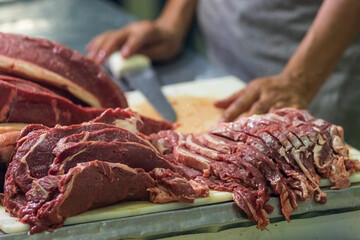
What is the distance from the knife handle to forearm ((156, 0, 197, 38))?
24.5 inches

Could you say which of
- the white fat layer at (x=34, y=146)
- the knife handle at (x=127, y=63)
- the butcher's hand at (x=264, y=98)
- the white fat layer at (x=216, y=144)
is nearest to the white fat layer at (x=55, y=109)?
the white fat layer at (x=34, y=146)

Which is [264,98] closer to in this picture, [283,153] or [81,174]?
[283,153]

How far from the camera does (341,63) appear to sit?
3.26m

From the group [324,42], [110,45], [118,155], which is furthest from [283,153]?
[110,45]

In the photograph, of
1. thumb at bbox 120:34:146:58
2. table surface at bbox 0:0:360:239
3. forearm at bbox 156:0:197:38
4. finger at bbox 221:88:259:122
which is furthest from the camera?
forearm at bbox 156:0:197:38

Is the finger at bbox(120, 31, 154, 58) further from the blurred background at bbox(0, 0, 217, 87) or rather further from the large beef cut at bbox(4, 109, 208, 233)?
the large beef cut at bbox(4, 109, 208, 233)

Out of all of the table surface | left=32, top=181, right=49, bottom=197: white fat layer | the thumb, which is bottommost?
the table surface

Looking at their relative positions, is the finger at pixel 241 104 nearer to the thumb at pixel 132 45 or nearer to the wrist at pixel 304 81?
the wrist at pixel 304 81

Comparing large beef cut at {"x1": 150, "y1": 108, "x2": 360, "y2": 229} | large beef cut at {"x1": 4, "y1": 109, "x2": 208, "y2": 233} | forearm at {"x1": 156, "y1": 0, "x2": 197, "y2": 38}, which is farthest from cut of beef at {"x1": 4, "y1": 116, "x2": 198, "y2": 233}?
forearm at {"x1": 156, "y1": 0, "x2": 197, "y2": 38}

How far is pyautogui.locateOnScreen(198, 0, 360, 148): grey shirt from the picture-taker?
3238mm

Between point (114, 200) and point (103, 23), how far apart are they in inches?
132

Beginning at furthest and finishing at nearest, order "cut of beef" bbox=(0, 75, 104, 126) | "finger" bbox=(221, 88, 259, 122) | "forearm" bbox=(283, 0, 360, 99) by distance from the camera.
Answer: "forearm" bbox=(283, 0, 360, 99) < "finger" bbox=(221, 88, 259, 122) < "cut of beef" bbox=(0, 75, 104, 126)

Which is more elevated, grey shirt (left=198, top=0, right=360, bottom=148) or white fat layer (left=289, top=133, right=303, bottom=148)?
white fat layer (left=289, top=133, right=303, bottom=148)

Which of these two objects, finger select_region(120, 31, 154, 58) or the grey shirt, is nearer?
the grey shirt
